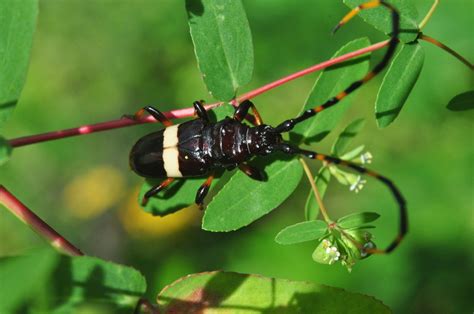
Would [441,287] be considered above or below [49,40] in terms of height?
below

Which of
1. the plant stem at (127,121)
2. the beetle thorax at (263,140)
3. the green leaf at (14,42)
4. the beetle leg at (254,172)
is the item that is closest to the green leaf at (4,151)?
the plant stem at (127,121)

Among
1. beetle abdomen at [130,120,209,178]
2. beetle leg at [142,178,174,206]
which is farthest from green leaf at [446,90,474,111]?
beetle leg at [142,178,174,206]

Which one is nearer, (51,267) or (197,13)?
(51,267)

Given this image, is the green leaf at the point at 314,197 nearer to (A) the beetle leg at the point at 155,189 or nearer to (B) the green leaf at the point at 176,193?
(B) the green leaf at the point at 176,193

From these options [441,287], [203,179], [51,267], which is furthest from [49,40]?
[51,267]

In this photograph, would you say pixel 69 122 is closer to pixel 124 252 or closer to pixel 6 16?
pixel 124 252

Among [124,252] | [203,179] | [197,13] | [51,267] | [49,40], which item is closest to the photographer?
[51,267]
